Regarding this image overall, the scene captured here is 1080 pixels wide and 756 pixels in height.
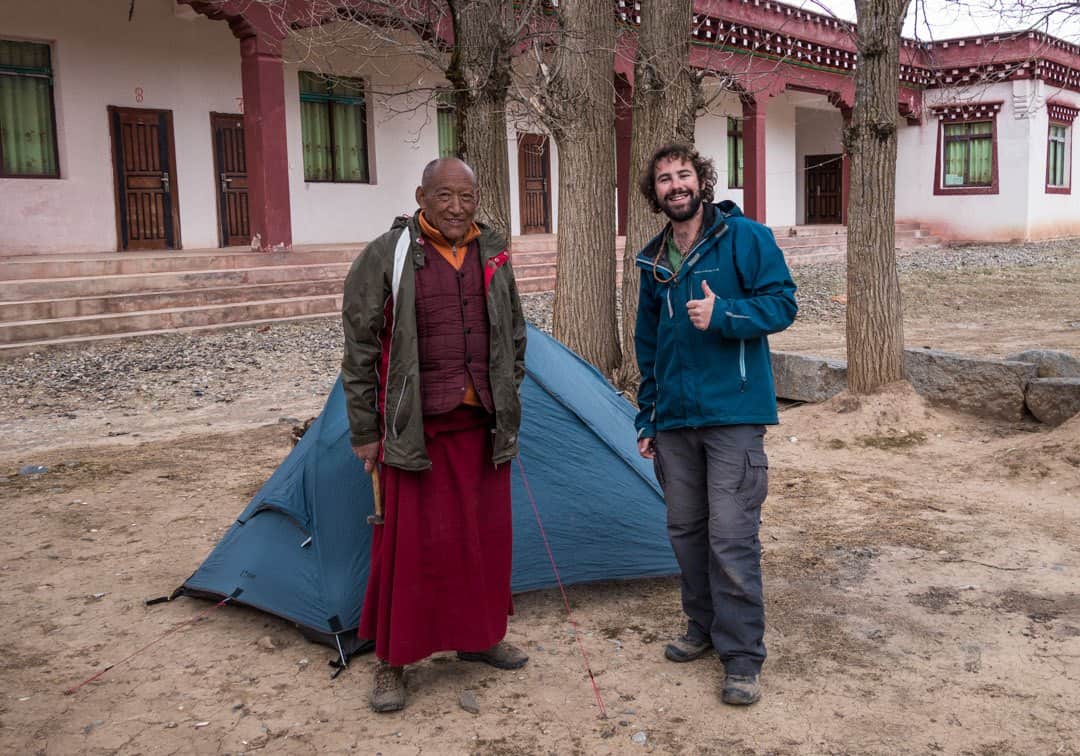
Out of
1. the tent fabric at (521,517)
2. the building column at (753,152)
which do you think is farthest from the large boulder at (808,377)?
the building column at (753,152)

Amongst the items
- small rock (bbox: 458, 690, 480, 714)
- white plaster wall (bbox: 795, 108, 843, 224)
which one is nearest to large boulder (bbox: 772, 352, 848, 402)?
small rock (bbox: 458, 690, 480, 714)

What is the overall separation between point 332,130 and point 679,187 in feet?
43.2

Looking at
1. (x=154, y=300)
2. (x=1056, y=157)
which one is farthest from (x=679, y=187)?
(x=1056, y=157)

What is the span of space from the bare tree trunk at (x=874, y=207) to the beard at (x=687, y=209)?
3924mm

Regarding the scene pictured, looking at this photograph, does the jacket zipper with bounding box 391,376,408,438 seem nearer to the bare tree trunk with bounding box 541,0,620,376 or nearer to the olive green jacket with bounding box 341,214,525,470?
the olive green jacket with bounding box 341,214,525,470

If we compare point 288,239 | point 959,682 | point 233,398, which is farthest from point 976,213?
point 959,682

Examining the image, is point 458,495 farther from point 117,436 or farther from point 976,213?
point 976,213

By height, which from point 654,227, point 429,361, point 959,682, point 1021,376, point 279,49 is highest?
point 279,49

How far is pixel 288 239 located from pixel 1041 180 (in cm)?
1796

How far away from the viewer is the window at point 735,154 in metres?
21.5

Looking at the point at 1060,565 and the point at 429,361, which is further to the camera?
the point at 1060,565

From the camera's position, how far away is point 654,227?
7.72 meters

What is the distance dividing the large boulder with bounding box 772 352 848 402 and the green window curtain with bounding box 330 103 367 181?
9.62m

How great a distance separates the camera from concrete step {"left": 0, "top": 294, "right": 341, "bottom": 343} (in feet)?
33.3
